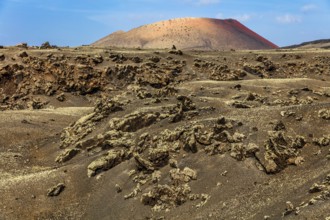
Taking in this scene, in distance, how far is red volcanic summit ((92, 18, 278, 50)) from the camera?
136m

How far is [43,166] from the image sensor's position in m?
36.4

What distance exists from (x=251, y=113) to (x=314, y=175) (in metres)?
9.25

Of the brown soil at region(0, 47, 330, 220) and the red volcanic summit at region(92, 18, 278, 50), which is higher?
the red volcanic summit at region(92, 18, 278, 50)

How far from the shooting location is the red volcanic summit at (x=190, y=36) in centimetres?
13600

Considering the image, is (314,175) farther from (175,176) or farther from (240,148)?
(175,176)

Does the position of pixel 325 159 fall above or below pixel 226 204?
above

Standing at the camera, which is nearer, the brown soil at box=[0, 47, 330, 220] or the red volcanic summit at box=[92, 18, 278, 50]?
the brown soil at box=[0, 47, 330, 220]

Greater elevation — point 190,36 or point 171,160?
point 190,36

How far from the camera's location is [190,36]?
141625mm

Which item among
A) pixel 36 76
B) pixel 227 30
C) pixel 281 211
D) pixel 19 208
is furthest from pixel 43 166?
pixel 227 30

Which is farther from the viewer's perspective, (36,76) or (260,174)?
(36,76)

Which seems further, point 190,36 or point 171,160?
point 190,36

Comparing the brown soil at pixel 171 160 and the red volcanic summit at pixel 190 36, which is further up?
the red volcanic summit at pixel 190 36

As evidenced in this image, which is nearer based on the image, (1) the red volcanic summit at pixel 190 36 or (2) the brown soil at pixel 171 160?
(2) the brown soil at pixel 171 160
